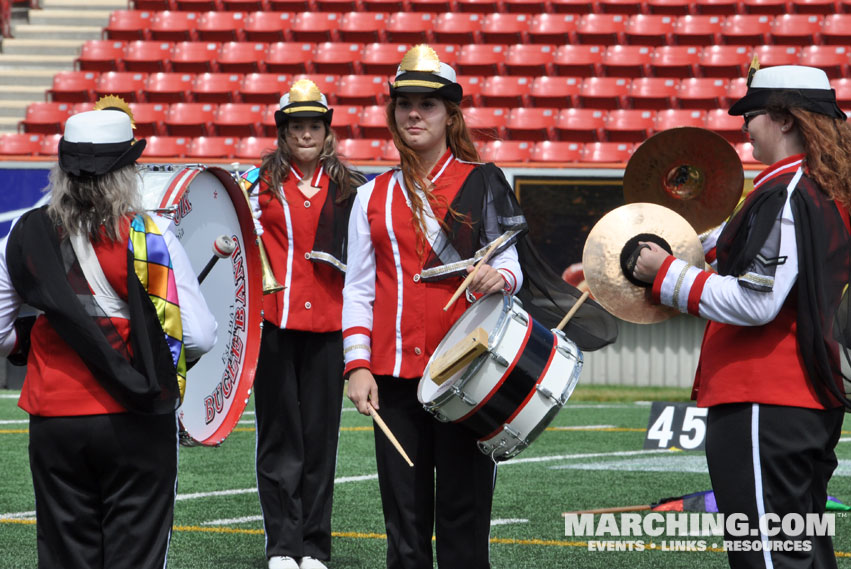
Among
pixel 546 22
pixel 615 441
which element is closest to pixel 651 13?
pixel 546 22

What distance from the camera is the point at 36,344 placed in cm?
329

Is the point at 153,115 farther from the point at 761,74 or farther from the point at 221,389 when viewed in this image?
the point at 761,74

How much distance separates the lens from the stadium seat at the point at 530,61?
52.7 feet

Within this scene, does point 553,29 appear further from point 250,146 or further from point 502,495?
point 502,495

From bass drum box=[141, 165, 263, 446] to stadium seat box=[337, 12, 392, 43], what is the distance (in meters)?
12.5

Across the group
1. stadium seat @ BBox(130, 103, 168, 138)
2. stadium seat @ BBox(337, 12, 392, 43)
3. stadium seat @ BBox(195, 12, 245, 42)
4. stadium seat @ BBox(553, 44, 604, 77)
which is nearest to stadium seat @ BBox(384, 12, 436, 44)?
stadium seat @ BBox(337, 12, 392, 43)

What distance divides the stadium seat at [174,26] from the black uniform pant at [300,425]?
12.8 meters

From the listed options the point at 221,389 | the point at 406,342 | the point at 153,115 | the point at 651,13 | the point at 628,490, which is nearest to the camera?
the point at 406,342

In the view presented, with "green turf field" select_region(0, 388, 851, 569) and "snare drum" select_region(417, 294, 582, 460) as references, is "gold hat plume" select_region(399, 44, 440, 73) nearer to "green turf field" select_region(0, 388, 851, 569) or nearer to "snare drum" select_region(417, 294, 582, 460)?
Result: "snare drum" select_region(417, 294, 582, 460)

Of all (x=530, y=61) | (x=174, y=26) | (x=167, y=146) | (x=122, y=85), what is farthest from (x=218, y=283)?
(x=174, y=26)

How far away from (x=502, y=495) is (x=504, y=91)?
9.41 meters

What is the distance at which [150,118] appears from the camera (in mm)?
15672

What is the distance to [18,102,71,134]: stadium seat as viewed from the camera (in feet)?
51.6

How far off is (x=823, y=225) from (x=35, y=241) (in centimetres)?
196
